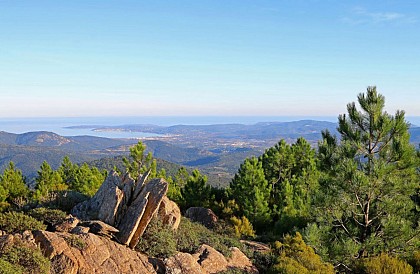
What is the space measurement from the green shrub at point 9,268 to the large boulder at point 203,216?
567 inches

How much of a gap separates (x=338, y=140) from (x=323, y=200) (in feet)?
8.33

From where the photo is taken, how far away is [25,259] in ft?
25.9

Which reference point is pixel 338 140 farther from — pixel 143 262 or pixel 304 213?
pixel 304 213

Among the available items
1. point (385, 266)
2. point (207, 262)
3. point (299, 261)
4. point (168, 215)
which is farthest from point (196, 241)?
point (385, 266)

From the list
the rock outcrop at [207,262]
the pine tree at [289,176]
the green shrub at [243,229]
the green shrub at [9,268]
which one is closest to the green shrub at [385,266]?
the rock outcrop at [207,262]

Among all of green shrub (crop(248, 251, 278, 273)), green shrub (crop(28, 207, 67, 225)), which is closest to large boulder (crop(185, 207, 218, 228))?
green shrub (crop(248, 251, 278, 273))

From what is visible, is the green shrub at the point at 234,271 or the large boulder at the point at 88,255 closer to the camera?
the large boulder at the point at 88,255

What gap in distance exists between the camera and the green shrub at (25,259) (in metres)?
7.70

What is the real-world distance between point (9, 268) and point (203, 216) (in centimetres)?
1611

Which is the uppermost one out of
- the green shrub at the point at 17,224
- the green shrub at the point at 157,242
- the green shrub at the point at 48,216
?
the green shrub at the point at 17,224

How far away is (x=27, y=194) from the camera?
28016mm

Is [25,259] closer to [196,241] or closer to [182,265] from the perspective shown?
[182,265]

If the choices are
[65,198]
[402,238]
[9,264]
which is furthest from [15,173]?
[402,238]

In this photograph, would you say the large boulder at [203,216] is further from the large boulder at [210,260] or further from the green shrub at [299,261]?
the large boulder at [210,260]
